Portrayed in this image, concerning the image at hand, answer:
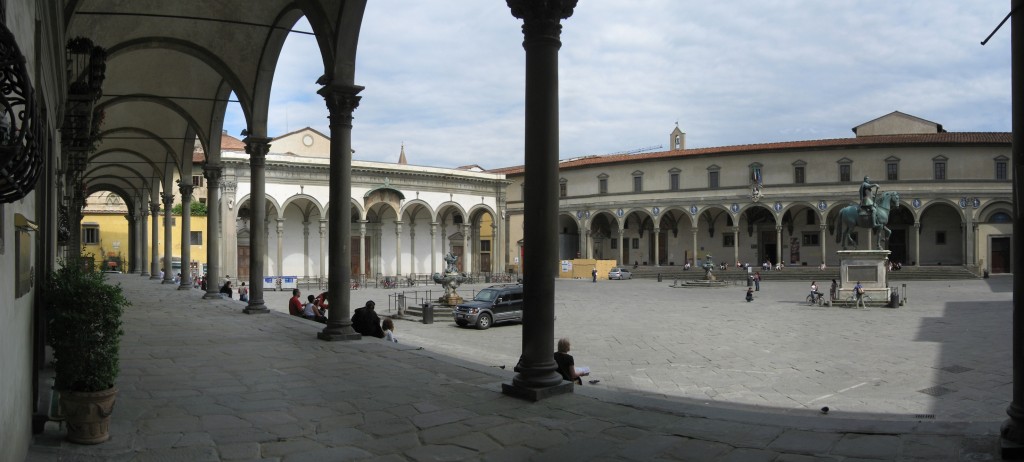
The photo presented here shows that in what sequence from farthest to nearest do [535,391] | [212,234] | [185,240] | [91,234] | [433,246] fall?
[433,246] → [91,234] → [185,240] → [212,234] → [535,391]

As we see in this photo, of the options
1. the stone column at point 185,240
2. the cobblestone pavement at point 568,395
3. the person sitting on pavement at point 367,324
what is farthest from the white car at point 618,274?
the person sitting on pavement at point 367,324

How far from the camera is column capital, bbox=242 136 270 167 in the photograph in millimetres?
13227

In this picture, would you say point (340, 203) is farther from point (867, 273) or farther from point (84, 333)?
point (867, 273)

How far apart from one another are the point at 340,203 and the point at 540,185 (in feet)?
15.1

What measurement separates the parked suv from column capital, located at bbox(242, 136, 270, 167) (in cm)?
756

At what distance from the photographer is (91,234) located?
40.7 metres

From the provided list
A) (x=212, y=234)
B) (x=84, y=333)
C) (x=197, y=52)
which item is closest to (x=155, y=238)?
(x=212, y=234)

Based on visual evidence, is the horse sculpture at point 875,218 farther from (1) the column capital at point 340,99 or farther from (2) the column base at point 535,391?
(2) the column base at point 535,391

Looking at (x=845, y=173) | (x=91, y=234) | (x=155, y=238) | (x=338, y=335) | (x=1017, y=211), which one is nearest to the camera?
(x=1017, y=211)

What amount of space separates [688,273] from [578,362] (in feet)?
113

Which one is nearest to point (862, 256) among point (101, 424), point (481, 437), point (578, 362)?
Answer: point (578, 362)

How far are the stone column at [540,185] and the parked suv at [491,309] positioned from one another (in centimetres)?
1304

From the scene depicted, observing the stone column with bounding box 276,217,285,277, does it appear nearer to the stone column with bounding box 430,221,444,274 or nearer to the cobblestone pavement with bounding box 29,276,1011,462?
the stone column with bounding box 430,221,444,274

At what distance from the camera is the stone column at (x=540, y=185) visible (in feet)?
18.4
